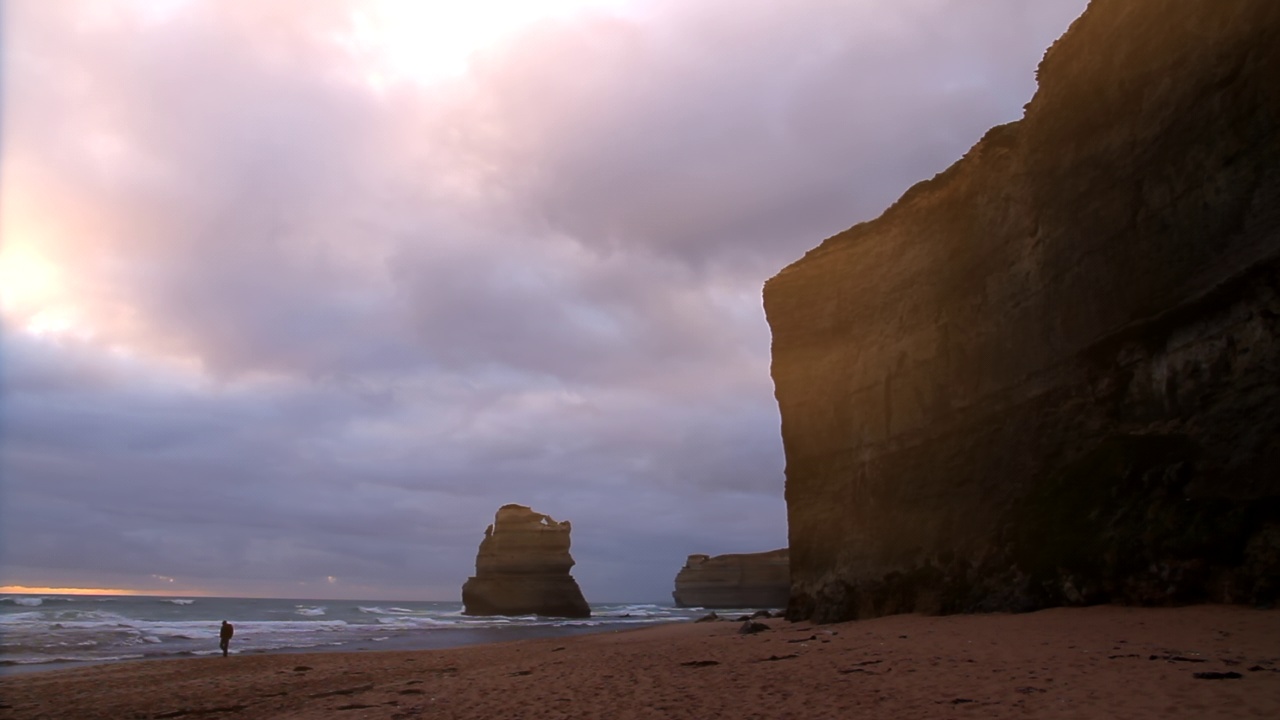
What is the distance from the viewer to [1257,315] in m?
13.3

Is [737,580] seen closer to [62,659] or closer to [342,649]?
[342,649]

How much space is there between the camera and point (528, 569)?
231 feet

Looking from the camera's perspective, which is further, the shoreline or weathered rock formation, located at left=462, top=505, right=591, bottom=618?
weathered rock formation, located at left=462, top=505, right=591, bottom=618

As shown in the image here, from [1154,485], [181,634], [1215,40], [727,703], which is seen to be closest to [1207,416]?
[1154,485]

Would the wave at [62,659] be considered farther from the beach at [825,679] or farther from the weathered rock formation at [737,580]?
the weathered rock formation at [737,580]

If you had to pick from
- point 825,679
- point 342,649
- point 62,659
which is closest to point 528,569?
point 342,649

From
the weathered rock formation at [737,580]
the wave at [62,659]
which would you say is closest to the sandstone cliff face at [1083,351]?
the wave at [62,659]

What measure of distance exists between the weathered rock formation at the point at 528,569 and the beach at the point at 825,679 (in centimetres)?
4988

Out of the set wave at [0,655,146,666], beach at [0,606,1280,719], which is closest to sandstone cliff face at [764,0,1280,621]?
beach at [0,606,1280,719]

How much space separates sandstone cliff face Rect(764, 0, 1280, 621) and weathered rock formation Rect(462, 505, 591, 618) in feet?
155

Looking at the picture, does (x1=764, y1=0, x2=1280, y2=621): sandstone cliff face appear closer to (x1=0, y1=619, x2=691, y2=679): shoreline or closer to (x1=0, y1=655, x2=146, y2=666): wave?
(x1=0, y1=619, x2=691, y2=679): shoreline

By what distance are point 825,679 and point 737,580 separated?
96.0m

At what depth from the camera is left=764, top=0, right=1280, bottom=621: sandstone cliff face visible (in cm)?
1362

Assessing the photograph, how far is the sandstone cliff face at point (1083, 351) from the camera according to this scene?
13617mm
